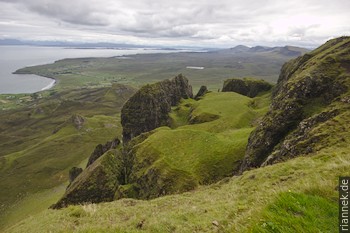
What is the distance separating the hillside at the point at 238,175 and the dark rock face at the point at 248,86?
56726mm

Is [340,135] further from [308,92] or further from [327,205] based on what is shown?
[327,205]

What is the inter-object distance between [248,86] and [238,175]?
333 ft

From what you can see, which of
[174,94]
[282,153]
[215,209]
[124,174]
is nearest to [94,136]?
[174,94]

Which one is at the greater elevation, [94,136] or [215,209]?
[215,209]

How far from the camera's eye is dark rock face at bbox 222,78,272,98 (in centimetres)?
12669

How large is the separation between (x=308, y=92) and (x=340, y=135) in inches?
589

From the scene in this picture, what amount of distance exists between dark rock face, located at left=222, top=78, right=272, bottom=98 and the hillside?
5673 centimetres

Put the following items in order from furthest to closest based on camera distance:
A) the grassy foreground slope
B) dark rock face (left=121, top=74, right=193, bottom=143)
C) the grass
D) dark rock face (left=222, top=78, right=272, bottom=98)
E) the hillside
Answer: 1. dark rock face (left=222, top=78, right=272, bottom=98)
2. dark rock face (left=121, top=74, right=193, bottom=143)
3. the grassy foreground slope
4. the hillside
5. the grass

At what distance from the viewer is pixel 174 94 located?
409ft

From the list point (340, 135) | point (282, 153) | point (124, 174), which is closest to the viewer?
point (340, 135)

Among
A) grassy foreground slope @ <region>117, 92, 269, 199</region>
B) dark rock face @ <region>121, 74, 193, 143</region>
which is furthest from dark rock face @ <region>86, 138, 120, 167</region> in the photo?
grassy foreground slope @ <region>117, 92, 269, 199</region>

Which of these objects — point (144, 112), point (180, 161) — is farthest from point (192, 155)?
point (144, 112)

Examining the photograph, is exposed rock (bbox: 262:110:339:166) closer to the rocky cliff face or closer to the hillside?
the rocky cliff face

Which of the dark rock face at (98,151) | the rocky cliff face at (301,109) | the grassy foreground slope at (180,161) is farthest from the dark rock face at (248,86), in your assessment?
the rocky cliff face at (301,109)
